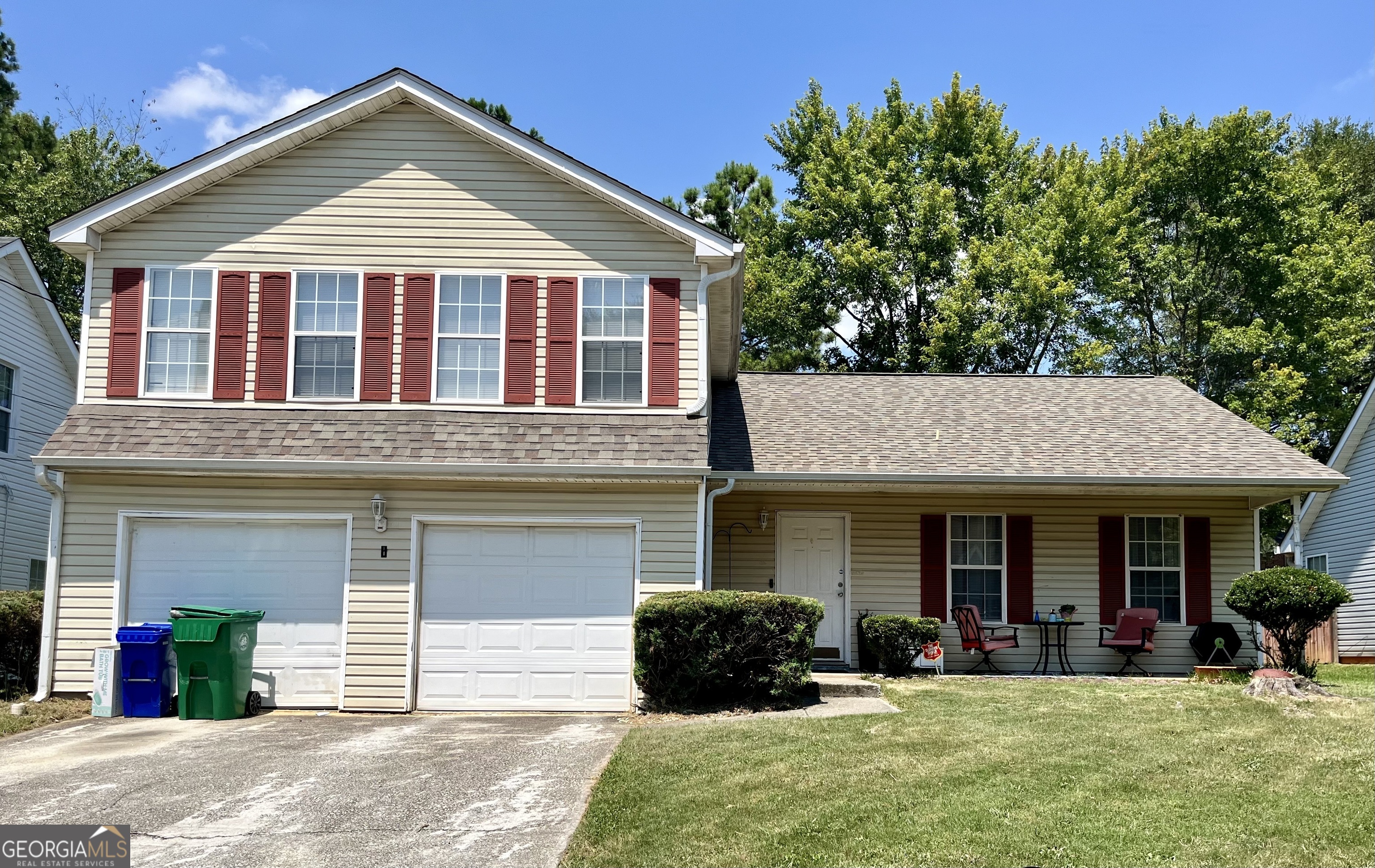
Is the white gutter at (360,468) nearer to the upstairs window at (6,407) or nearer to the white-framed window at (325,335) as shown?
the white-framed window at (325,335)

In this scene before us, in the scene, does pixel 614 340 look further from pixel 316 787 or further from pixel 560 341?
pixel 316 787

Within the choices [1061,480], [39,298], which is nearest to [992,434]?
[1061,480]

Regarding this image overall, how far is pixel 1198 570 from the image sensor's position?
1456cm

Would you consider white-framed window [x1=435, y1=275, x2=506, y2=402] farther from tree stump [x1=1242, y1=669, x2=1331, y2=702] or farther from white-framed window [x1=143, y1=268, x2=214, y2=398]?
tree stump [x1=1242, y1=669, x2=1331, y2=702]

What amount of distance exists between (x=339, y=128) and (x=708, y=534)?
246 inches

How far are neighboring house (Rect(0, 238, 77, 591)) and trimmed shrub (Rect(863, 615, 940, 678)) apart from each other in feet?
41.8

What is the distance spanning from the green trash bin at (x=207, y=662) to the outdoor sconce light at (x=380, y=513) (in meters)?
1.60

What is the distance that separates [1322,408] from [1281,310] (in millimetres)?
2641

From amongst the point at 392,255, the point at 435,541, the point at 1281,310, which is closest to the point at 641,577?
the point at 435,541

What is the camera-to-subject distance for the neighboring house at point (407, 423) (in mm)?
11562

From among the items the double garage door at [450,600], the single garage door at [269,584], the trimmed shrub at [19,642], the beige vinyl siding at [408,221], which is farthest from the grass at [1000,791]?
the trimmed shrub at [19,642]

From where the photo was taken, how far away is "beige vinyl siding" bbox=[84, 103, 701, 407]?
1229 cm

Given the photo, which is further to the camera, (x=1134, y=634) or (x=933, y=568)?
(x=933, y=568)

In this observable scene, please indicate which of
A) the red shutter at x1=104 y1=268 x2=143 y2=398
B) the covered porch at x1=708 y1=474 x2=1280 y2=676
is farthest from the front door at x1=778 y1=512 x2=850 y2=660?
the red shutter at x1=104 y1=268 x2=143 y2=398
